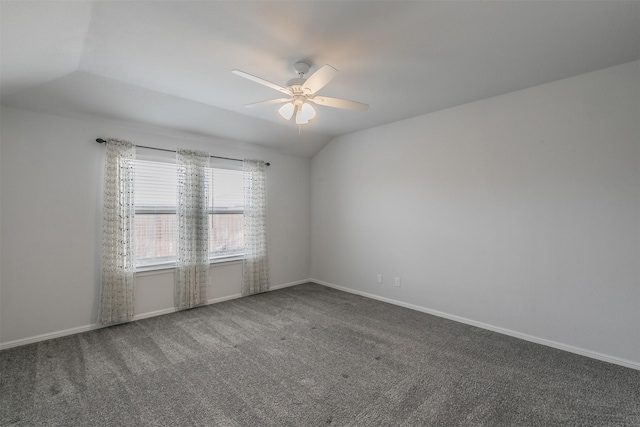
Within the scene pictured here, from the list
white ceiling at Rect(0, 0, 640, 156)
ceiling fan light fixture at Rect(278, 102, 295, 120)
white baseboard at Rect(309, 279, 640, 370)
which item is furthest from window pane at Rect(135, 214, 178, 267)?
white baseboard at Rect(309, 279, 640, 370)

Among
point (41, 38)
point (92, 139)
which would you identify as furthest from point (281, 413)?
point (92, 139)

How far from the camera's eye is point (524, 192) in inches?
122

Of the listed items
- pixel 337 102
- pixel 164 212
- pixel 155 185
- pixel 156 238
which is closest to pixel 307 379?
pixel 337 102

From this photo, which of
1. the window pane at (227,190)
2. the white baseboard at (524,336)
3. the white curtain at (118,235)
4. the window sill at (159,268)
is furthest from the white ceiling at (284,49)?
the white baseboard at (524,336)

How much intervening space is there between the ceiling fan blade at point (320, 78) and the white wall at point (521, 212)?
2.15 m

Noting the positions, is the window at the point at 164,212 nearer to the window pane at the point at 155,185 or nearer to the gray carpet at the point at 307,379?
the window pane at the point at 155,185

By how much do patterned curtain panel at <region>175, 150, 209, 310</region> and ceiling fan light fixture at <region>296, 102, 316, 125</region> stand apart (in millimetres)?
2174

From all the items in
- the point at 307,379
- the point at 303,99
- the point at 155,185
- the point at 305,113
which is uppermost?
the point at 303,99

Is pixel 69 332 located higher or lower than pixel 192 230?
lower

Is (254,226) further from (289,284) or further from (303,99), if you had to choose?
(303,99)

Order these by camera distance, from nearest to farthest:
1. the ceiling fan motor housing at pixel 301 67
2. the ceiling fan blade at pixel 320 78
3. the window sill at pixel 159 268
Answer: the ceiling fan blade at pixel 320 78 → the ceiling fan motor housing at pixel 301 67 → the window sill at pixel 159 268

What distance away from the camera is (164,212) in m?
3.87

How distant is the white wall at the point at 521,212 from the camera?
261 cm

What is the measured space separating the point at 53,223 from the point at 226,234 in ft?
6.51
